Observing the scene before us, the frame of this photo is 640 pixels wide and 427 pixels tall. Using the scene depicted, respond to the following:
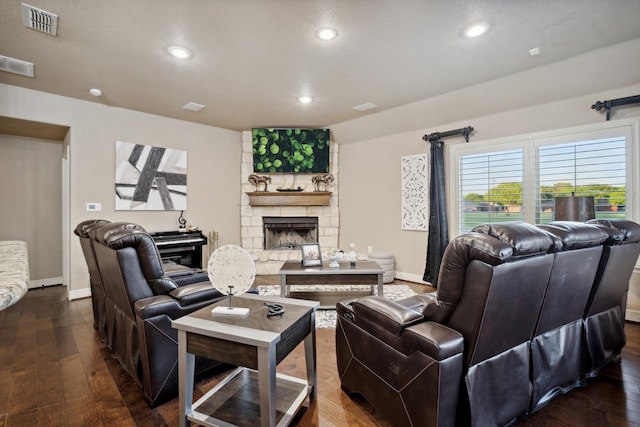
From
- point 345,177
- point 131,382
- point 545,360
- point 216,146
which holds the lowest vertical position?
point 131,382

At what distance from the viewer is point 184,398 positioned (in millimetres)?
1605

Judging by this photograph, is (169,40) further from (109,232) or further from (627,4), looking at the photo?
(627,4)

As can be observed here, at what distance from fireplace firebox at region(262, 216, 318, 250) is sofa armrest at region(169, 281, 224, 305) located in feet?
12.4

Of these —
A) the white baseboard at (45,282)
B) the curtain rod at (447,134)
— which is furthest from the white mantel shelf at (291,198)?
the white baseboard at (45,282)

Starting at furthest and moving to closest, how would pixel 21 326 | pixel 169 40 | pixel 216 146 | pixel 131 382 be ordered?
pixel 216 146, pixel 21 326, pixel 169 40, pixel 131 382

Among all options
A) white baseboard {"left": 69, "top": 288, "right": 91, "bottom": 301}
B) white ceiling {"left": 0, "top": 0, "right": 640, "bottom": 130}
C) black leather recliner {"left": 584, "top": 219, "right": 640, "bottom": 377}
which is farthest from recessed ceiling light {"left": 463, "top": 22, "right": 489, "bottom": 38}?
white baseboard {"left": 69, "top": 288, "right": 91, "bottom": 301}

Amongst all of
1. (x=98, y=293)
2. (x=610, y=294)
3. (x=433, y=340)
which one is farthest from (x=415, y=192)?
(x=98, y=293)

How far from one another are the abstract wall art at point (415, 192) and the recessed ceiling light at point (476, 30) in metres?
2.31

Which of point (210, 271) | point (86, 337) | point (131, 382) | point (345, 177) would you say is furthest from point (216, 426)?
point (345, 177)

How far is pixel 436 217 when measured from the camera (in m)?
4.61

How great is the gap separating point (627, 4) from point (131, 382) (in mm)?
4625

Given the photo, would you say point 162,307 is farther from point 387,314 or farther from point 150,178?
point 150,178

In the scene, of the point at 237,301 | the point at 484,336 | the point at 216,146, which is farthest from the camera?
the point at 216,146

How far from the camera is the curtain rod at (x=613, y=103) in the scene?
3131mm
